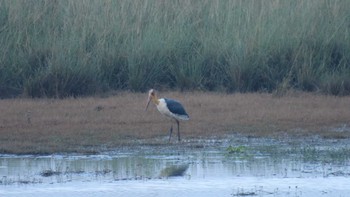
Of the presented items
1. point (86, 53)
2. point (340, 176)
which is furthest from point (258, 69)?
point (340, 176)

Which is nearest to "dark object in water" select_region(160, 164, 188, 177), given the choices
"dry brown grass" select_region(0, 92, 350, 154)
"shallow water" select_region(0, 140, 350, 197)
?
"shallow water" select_region(0, 140, 350, 197)

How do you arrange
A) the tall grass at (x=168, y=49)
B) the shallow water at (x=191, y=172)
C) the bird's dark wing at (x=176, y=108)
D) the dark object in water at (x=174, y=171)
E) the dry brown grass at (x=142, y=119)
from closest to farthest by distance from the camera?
the shallow water at (x=191, y=172) → the dark object in water at (x=174, y=171) → the dry brown grass at (x=142, y=119) → the bird's dark wing at (x=176, y=108) → the tall grass at (x=168, y=49)

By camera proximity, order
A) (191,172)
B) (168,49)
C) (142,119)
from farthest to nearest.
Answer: (168,49) < (142,119) < (191,172)

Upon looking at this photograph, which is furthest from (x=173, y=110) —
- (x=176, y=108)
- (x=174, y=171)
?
(x=174, y=171)

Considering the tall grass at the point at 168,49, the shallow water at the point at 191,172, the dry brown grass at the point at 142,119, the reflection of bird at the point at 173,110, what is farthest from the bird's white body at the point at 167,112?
the tall grass at the point at 168,49

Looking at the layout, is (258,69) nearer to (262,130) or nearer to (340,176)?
(262,130)

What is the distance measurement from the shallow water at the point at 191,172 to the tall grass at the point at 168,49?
12.5 ft

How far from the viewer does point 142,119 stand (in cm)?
1144

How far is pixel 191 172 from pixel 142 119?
10.2 ft

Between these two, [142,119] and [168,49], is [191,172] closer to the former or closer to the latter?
[142,119]

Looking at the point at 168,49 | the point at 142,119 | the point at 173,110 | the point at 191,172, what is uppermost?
the point at 168,49

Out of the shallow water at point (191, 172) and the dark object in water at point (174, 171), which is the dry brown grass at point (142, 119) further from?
the dark object in water at point (174, 171)

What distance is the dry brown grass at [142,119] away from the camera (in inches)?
399

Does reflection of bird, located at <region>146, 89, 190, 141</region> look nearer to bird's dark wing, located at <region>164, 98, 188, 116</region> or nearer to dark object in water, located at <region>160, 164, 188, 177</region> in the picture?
bird's dark wing, located at <region>164, 98, 188, 116</region>
